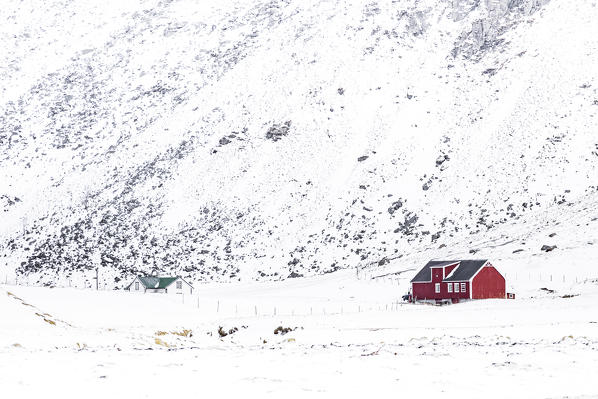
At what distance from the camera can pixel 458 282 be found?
180ft

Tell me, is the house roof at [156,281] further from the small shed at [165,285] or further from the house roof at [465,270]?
the house roof at [465,270]

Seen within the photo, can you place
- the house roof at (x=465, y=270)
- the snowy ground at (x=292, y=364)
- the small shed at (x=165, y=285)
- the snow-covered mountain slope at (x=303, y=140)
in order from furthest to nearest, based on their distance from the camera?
the snow-covered mountain slope at (x=303, y=140)
the small shed at (x=165, y=285)
the house roof at (x=465, y=270)
the snowy ground at (x=292, y=364)

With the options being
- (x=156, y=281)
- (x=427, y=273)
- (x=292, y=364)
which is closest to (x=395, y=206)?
(x=427, y=273)

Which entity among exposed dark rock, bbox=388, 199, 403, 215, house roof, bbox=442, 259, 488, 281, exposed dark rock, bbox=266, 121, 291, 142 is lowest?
house roof, bbox=442, 259, 488, 281

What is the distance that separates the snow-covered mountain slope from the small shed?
720 centimetres

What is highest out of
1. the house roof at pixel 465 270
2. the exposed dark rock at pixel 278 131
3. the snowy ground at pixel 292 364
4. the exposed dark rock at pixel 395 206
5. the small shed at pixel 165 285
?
the exposed dark rock at pixel 278 131

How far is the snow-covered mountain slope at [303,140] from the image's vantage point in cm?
8125

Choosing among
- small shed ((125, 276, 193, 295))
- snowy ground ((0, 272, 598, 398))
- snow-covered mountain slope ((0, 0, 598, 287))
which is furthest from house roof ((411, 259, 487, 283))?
snowy ground ((0, 272, 598, 398))

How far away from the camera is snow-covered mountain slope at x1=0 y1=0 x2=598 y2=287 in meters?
81.2

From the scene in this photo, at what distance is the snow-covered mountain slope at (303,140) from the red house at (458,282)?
16.0 m

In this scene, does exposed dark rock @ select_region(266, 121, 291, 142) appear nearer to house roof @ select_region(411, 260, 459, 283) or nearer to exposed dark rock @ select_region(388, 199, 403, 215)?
exposed dark rock @ select_region(388, 199, 403, 215)

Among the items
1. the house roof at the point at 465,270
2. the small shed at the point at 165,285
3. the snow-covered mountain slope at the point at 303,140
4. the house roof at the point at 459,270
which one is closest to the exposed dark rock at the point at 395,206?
the snow-covered mountain slope at the point at 303,140

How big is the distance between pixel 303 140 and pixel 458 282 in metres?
49.9

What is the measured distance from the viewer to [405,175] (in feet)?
293
